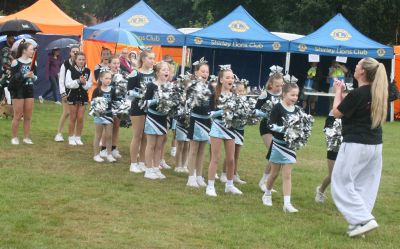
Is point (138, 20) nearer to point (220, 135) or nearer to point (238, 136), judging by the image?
point (238, 136)

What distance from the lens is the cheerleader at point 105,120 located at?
430 inches

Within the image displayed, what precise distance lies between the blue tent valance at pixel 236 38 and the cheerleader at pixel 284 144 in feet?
45.3

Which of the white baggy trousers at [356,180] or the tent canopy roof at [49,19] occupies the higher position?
the tent canopy roof at [49,19]

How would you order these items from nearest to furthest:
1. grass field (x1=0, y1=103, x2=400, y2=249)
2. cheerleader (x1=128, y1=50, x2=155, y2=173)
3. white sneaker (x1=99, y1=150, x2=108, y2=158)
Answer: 1. grass field (x1=0, y1=103, x2=400, y2=249)
2. cheerleader (x1=128, y1=50, x2=155, y2=173)
3. white sneaker (x1=99, y1=150, x2=108, y2=158)

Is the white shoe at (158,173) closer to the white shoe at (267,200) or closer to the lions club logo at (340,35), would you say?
the white shoe at (267,200)

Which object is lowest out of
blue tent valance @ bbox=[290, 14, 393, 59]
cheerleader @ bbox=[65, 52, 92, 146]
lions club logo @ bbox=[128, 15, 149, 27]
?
cheerleader @ bbox=[65, 52, 92, 146]

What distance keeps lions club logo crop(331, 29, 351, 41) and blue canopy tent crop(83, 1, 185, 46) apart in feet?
18.0

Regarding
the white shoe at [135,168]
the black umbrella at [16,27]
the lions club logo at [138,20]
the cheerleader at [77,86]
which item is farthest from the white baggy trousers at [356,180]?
the lions club logo at [138,20]

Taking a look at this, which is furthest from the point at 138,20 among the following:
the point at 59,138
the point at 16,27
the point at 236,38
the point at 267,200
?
the point at 267,200

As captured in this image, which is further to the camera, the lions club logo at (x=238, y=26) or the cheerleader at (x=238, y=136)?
the lions club logo at (x=238, y=26)

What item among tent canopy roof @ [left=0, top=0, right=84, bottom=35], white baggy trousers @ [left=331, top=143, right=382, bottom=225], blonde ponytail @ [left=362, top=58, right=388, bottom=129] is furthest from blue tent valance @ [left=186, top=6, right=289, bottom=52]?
white baggy trousers @ [left=331, top=143, right=382, bottom=225]

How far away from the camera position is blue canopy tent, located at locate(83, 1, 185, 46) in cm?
2119

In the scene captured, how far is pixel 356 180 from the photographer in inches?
282

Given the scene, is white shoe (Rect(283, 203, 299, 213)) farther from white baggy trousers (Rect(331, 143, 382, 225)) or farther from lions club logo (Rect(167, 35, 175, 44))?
lions club logo (Rect(167, 35, 175, 44))
